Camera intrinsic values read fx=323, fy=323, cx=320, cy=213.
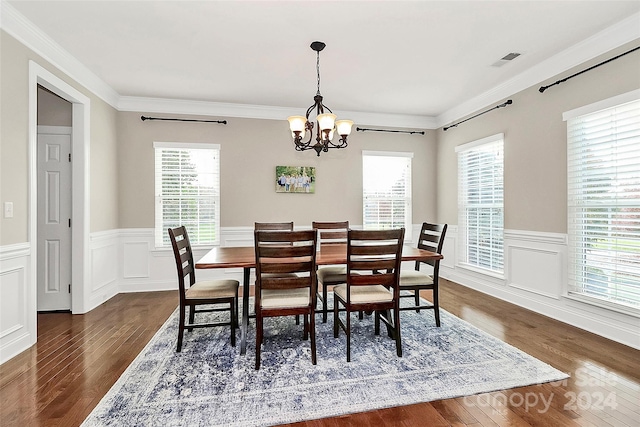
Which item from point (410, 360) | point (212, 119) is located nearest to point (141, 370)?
point (410, 360)

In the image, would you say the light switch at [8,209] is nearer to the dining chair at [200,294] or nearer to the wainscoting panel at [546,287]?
the dining chair at [200,294]

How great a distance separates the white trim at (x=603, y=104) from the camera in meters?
2.73

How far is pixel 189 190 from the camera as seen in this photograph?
189 inches

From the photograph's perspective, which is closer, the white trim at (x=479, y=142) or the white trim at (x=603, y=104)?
the white trim at (x=603, y=104)

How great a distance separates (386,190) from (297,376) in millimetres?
3820

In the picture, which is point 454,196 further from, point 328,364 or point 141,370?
point 141,370

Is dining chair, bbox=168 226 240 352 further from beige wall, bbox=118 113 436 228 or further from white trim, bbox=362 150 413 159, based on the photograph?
white trim, bbox=362 150 413 159

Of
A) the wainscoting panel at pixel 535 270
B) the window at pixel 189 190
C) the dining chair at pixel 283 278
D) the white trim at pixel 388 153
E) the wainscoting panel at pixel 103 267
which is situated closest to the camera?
the dining chair at pixel 283 278

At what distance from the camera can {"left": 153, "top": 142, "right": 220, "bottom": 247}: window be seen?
4.72 meters

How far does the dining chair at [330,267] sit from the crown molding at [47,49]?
3.09 meters

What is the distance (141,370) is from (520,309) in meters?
3.91

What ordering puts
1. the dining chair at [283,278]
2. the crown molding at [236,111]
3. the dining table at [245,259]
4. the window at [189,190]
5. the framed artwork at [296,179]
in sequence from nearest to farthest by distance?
the dining chair at [283,278] → the dining table at [245,259] → the crown molding at [236,111] → the window at [189,190] → the framed artwork at [296,179]

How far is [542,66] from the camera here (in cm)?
353

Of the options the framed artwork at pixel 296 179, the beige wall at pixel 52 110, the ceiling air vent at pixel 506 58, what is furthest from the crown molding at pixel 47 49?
Result: the ceiling air vent at pixel 506 58
